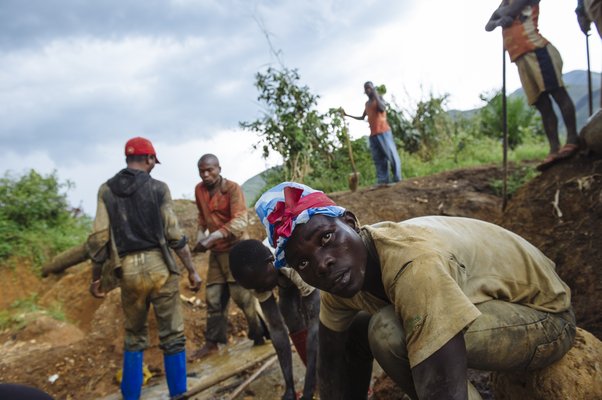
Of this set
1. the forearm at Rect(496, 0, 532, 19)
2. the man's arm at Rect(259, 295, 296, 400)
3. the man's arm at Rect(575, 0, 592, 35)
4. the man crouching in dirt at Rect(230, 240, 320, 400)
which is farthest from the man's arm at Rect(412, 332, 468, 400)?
the man's arm at Rect(575, 0, 592, 35)

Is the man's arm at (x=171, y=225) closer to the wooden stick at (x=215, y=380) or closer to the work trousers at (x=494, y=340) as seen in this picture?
the wooden stick at (x=215, y=380)

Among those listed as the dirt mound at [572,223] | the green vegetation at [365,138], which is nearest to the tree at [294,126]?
the green vegetation at [365,138]

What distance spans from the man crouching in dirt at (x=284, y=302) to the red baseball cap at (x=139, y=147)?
1.16 metres

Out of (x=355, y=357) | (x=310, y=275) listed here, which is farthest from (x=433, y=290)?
(x=355, y=357)

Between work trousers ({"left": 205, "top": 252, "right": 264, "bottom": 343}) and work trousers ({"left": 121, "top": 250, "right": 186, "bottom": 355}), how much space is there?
2.71 feet

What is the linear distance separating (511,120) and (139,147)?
9.39m

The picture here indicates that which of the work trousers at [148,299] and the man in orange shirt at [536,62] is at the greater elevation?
the man in orange shirt at [536,62]

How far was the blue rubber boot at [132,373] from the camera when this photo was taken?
3412 millimetres

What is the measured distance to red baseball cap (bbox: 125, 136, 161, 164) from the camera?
11.3 feet

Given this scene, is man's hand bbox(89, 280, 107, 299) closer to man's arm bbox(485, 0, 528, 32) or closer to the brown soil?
the brown soil

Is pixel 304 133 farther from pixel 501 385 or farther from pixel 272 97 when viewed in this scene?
pixel 501 385

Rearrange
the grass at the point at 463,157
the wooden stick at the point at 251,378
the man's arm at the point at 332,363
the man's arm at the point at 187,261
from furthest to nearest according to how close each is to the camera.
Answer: the grass at the point at 463,157
the man's arm at the point at 187,261
the wooden stick at the point at 251,378
the man's arm at the point at 332,363

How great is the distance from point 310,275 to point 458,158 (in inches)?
335

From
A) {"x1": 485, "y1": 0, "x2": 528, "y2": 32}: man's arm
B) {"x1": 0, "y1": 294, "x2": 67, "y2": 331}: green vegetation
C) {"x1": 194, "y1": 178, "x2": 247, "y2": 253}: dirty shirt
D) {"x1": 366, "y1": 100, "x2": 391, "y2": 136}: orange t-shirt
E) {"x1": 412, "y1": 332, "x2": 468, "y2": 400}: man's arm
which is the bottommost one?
{"x1": 0, "y1": 294, "x2": 67, "y2": 331}: green vegetation
